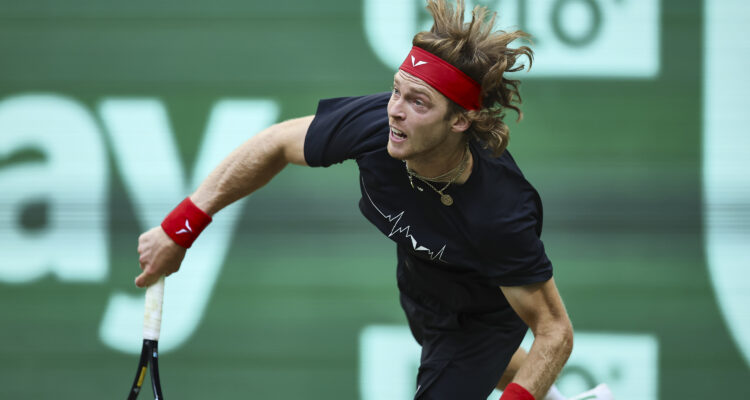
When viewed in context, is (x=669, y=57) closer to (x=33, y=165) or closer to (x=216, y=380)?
(x=216, y=380)

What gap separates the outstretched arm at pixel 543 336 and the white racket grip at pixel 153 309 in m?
1.08

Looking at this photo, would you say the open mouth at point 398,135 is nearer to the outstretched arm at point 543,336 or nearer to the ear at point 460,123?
the ear at point 460,123

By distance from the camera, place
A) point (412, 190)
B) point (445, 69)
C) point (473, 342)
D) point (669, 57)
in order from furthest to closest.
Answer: point (669, 57), point (473, 342), point (412, 190), point (445, 69)

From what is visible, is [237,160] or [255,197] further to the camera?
[255,197]

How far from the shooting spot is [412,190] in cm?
236

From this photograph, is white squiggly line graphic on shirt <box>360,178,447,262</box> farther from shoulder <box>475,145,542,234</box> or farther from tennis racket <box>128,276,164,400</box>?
tennis racket <box>128,276,164,400</box>

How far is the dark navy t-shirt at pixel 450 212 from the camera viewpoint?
7.30ft

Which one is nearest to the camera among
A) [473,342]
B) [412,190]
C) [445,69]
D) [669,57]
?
[445,69]

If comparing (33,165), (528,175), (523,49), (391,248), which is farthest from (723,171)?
(33,165)

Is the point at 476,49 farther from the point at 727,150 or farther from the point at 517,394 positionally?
the point at 727,150

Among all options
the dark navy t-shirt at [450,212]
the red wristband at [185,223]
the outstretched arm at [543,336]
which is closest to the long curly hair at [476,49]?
the dark navy t-shirt at [450,212]

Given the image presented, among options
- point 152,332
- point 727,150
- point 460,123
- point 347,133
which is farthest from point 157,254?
point 727,150

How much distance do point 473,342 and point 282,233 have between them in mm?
1346

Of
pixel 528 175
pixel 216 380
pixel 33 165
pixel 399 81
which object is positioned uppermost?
pixel 399 81
